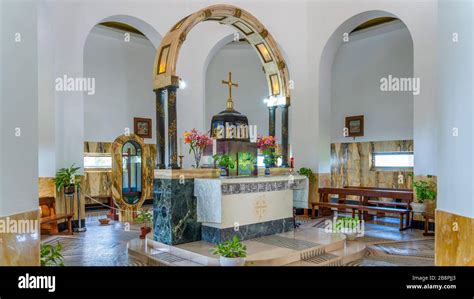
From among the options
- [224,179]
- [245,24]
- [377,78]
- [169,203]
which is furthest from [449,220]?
[377,78]

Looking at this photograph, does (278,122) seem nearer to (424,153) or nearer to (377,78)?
(377,78)

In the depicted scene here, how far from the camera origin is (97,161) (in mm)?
11398

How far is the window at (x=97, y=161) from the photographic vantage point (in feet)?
36.8

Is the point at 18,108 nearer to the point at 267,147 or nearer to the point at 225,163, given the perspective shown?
the point at 225,163

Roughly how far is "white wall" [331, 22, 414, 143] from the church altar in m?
5.84

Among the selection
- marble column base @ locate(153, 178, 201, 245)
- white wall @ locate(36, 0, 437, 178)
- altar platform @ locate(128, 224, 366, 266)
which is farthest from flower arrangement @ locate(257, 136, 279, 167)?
white wall @ locate(36, 0, 437, 178)

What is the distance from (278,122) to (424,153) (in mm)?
5788

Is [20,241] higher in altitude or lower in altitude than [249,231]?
higher

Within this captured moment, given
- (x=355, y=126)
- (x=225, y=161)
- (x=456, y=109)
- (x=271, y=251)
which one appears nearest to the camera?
(x=456, y=109)

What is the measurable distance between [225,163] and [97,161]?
694 cm

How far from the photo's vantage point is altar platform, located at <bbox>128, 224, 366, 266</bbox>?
505cm

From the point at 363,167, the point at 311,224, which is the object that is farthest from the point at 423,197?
the point at 363,167

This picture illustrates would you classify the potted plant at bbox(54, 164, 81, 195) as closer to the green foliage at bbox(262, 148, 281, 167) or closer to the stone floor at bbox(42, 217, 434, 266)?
the stone floor at bbox(42, 217, 434, 266)

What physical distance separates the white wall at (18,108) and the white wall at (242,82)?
1087cm
